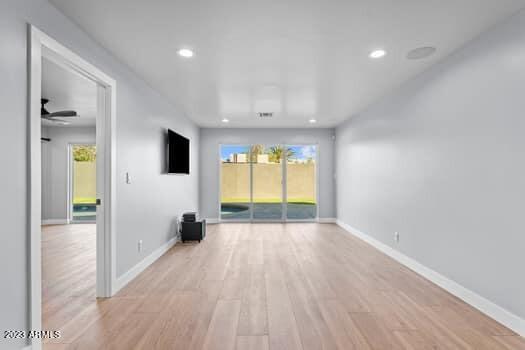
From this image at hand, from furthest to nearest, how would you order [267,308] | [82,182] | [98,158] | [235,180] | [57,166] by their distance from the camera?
[82,182], [235,180], [57,166], [98,158], [267,308]

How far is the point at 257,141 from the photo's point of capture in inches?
294

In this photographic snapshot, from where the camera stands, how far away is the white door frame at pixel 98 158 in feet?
6.09

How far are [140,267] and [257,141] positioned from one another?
4.62 metres

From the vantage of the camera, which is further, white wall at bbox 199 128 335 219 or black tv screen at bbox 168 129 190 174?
white wall at bbox 199 128 335 219

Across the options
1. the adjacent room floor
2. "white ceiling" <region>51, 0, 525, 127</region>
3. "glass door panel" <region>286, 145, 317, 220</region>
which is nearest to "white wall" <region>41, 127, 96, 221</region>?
the adjacent room floor

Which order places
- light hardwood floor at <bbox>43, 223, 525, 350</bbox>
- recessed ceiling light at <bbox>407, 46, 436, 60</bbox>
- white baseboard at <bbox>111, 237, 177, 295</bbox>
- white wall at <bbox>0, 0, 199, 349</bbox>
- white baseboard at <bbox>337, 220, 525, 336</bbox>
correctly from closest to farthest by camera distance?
white wall at <bbox>0, 0, 199, 349</bbox>
light hardwood floor at <bbox>43, 223, 525, 350</bbox>
white baseboard at <bbox>337, 220, 525, 336</bbox>
recessed ceiling light at <bbox>407, 46, 436, 60</bbox>
white baseboard at <bbox>111, 237, 177, 295</bbox>

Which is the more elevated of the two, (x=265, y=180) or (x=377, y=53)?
(x=377, y=53)

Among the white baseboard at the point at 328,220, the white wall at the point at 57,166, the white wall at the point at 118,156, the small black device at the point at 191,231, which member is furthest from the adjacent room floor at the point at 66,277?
the white baseboard at the point at 328,220

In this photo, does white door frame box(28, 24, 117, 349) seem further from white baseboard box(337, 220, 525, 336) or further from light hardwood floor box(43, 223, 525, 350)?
white baseboard box(337, 220, 525, 336)

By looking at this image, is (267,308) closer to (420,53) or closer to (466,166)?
(466,166)

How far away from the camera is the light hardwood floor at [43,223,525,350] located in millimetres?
2086

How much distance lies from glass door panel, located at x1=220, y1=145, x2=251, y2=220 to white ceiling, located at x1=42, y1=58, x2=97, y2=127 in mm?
3254

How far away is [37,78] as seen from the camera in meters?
1.91

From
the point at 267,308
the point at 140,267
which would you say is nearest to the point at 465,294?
the point at 267,308
